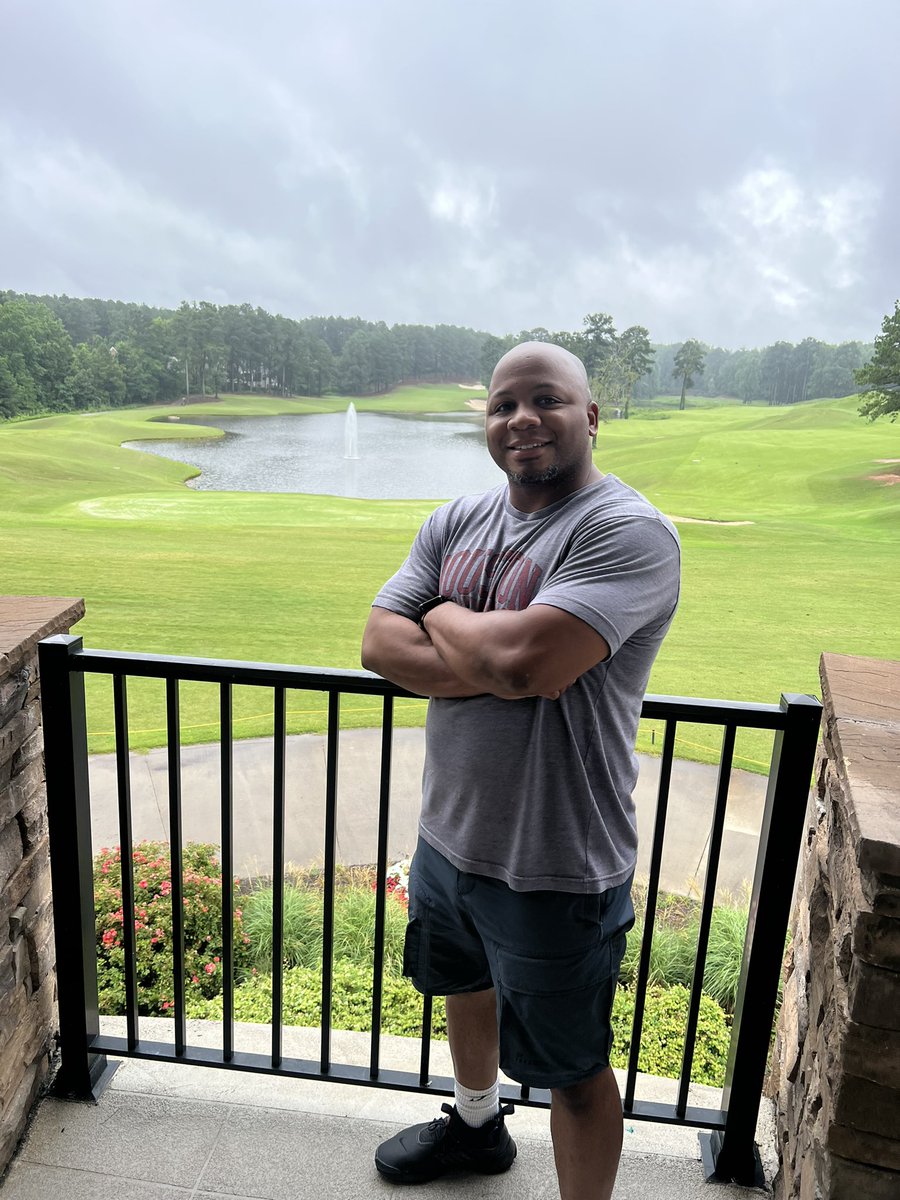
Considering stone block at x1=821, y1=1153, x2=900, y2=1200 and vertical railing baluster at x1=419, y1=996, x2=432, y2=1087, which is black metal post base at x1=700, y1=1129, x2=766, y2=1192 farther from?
stone block at x1=821, y1=1153, x2=900, y2=1200

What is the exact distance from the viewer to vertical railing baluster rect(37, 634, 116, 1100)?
4.48 feet

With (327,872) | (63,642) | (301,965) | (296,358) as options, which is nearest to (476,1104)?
(327,872)

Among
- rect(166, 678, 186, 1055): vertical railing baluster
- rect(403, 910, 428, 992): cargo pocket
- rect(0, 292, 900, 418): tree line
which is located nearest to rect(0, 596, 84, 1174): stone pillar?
rect(166, 678, 186, 1055): vertical railing baluster

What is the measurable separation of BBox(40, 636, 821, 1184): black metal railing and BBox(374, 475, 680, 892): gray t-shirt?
216 mm

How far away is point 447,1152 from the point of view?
1357mm

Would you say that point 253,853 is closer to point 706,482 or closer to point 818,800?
point 818,800

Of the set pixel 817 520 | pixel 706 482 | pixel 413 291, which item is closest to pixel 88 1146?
pixel 817 520

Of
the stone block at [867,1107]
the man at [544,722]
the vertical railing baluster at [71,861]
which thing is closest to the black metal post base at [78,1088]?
the vertical railing baluster at [71,861]

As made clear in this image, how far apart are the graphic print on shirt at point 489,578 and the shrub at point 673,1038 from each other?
5.39ft

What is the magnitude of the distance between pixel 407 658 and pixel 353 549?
1080 cm

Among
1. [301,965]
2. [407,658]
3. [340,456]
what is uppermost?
[407,658]

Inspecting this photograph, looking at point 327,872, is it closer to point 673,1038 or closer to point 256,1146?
point 256,1146

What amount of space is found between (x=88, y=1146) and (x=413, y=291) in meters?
27.6

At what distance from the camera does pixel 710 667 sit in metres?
8.82
